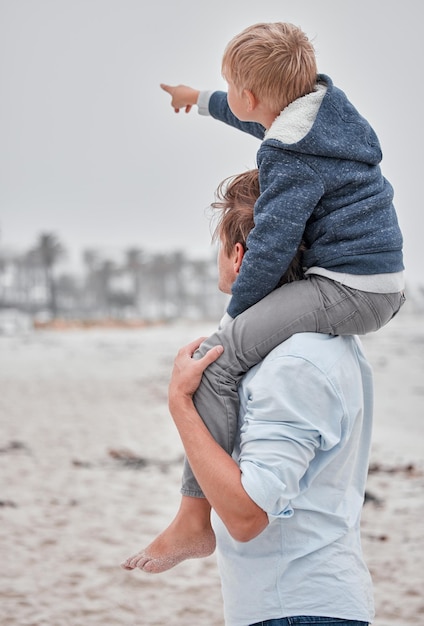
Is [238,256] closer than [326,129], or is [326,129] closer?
[326,129]

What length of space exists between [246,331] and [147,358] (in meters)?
11.0

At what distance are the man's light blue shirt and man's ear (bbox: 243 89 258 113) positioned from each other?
0.34m

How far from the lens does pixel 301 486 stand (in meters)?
1.03

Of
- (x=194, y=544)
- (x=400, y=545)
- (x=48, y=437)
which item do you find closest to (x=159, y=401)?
(x=48, y=437)

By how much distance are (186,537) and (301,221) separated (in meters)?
0.51

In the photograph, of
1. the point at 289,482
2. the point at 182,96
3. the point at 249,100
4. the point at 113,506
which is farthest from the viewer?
the point at 113,506

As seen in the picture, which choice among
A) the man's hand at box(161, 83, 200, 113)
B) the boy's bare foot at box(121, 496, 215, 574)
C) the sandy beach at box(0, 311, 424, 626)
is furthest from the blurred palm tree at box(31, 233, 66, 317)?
the boy's bare foot at box(121, 496, 215, 574)

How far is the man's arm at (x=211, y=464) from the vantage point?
95cm

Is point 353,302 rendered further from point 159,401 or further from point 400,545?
point 159,401

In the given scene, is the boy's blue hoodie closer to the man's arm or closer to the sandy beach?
the man's arm

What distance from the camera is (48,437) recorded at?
6.01 metres

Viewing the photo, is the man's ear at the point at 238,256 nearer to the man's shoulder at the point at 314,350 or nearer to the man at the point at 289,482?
the man at the point at 289,482

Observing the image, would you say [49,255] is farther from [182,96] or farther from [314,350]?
[314,350]

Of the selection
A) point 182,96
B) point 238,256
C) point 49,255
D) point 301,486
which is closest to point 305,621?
point 301,486
